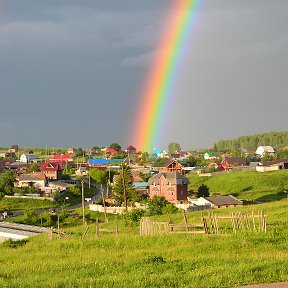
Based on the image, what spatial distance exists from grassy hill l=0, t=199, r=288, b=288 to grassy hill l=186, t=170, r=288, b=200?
151ft

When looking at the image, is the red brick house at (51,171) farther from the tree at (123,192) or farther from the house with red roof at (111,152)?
the house with red roof at (111,152)

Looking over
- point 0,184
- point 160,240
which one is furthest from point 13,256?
point 0,184

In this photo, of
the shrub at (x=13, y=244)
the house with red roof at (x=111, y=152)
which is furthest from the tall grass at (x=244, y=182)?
the house with red roof at (x=111, y=152)

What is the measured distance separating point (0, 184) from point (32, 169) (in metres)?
32.4

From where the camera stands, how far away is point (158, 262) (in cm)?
1627

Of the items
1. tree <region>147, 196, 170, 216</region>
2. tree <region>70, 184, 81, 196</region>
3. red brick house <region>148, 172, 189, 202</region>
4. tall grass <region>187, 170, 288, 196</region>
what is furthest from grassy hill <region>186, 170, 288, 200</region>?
tree <region>70, 184, 81, 196</region>

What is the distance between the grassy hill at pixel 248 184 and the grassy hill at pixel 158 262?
4588 cm

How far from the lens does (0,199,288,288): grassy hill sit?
13.6 meters

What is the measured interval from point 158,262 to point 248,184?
68.2m

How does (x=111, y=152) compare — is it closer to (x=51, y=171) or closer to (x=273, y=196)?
(x=51, y=171)

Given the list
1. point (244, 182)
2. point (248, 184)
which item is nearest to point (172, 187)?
point (248, 184)

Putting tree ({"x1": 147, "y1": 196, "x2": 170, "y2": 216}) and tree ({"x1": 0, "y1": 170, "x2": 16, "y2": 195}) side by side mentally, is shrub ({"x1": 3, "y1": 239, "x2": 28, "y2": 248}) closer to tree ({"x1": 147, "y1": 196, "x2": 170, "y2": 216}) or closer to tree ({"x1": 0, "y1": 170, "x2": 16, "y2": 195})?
tree ({"x1": 147, "y1": 196, "x2": 170, "y2": 216})

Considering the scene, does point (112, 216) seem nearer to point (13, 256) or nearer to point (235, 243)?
point (13, 256)

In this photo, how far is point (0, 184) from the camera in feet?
286
